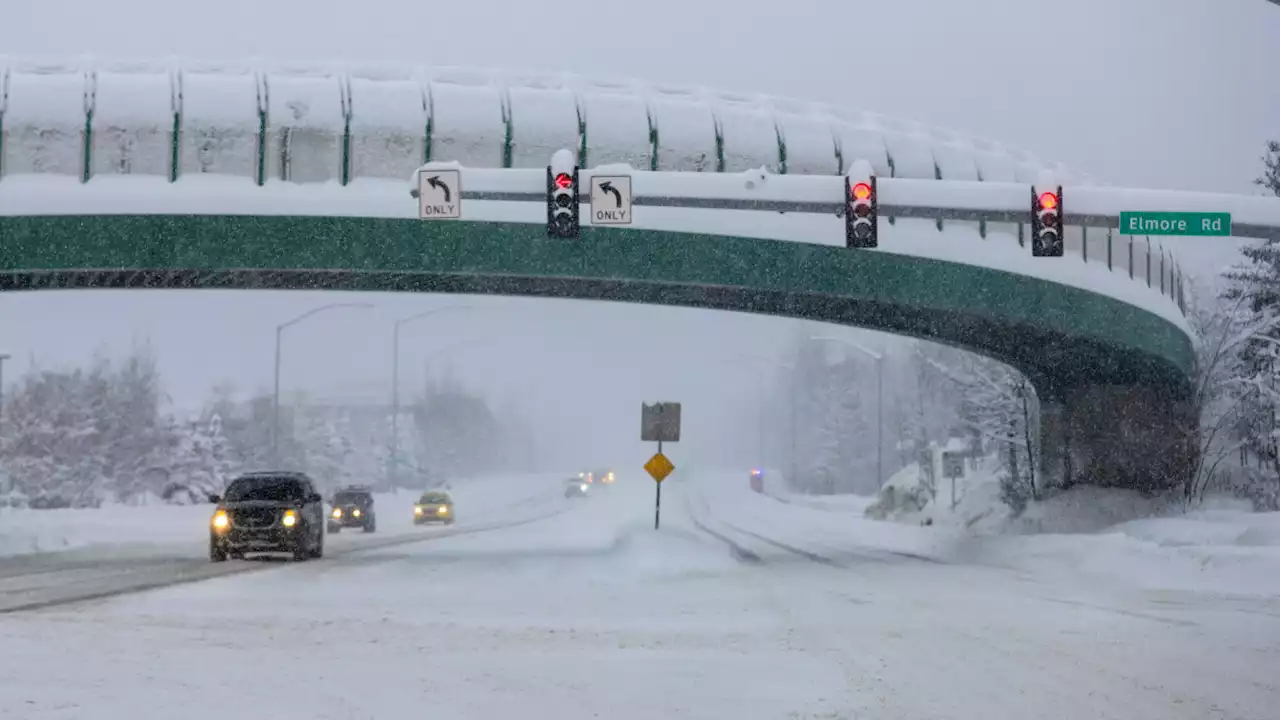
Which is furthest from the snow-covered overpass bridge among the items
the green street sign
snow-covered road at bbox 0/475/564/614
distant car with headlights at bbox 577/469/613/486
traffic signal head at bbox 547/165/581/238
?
distant car with headlights at bbox 577/469/613/486

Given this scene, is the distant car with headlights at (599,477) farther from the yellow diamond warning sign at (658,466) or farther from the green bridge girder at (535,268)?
the green bridge girder at (535,268)

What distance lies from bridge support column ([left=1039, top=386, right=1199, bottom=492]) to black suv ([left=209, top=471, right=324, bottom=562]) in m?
25.7

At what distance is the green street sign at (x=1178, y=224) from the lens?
2759 cm

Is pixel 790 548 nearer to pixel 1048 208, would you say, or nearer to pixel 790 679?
pixel 1048 208

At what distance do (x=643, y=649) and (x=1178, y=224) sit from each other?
16775mm

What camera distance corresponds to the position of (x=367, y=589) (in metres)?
22.7

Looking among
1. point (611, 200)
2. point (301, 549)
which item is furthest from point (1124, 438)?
point (301, 549)

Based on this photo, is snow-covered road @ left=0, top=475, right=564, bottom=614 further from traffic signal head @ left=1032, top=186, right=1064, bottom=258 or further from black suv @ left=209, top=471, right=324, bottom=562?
traffic signal head @ left=1032, top=186, right=1064, bottom=258

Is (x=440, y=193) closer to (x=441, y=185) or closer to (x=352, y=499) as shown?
(x=441, y=185)

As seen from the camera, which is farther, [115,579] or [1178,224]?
[1178,224]

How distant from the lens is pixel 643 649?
582 inches

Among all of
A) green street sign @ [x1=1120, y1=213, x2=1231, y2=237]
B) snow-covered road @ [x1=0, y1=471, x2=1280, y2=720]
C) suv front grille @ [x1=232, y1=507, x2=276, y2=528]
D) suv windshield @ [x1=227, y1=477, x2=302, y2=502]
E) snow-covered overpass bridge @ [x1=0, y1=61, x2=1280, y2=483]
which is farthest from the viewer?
snow-covered overpass bridge @ [x1=0, y1=61, x2=1280, y2=483]

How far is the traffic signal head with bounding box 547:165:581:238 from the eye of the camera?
26312mm

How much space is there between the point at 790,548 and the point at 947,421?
74403mm
